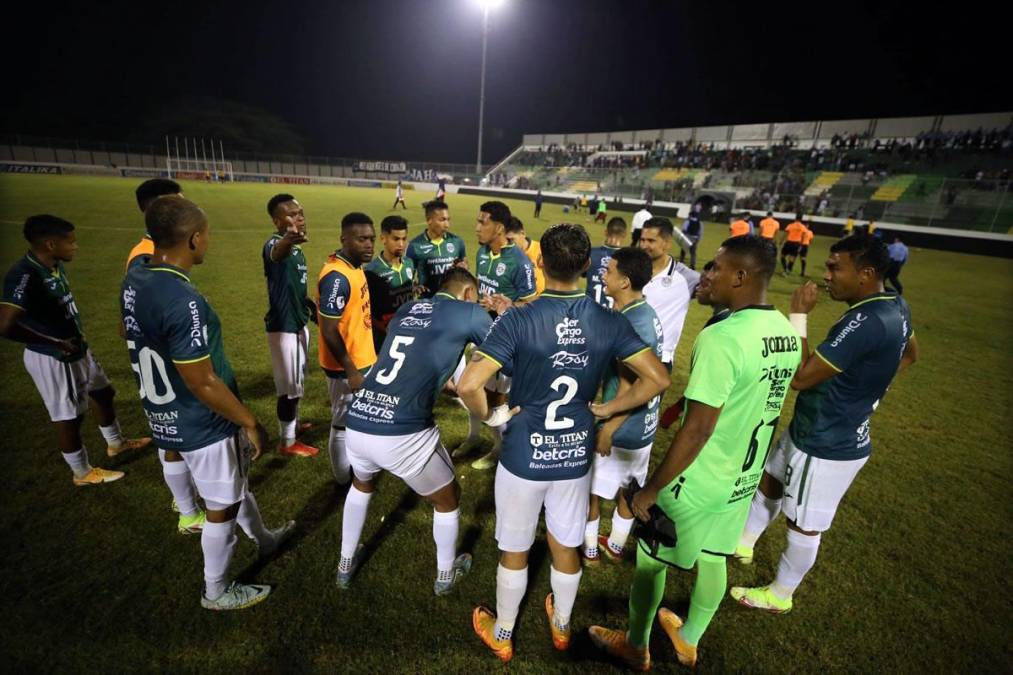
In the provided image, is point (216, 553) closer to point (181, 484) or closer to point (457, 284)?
point (181, 484)

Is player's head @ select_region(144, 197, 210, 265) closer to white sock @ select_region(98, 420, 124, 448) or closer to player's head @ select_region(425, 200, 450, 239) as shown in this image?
white sock @ select_region(98, 420, 124, 448)

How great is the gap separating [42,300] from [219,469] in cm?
289

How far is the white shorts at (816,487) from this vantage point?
11.1ft

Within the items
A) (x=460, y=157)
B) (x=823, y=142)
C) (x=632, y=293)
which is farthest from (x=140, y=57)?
(x=632, y=293)

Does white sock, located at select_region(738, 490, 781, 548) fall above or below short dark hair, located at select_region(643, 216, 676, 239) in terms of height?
below

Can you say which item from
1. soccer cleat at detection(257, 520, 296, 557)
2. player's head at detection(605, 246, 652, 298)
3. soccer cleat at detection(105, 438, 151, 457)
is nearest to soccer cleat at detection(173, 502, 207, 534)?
soccer cleat at detection(257, 520, 296, 557)

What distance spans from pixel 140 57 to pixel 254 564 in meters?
113

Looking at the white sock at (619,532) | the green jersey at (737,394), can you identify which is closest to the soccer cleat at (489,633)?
the white sock at (619,532)

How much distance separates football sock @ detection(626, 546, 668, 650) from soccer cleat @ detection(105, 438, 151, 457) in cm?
563

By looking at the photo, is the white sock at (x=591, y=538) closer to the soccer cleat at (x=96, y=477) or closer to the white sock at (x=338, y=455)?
the white sock at (x=338, y=455)

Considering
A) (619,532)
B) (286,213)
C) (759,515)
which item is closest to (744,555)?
(759,515)

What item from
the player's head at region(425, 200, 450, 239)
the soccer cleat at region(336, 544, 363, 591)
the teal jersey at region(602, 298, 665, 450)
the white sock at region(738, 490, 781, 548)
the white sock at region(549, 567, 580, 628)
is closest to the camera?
the white sock at region(549, 567, 580, 628)

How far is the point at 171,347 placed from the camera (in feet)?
9.05

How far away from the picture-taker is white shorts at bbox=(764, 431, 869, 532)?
3.39m
